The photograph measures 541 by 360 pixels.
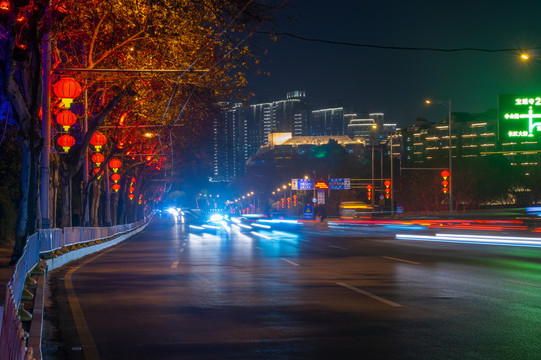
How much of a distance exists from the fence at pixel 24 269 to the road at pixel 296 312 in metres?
0.77

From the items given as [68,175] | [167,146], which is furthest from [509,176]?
[68,175]

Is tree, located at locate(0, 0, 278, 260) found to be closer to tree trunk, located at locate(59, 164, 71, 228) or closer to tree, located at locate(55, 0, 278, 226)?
tree, located at locate(55, 0, 278, 226)

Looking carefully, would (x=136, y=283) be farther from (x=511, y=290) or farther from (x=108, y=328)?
(x=511, y=290)

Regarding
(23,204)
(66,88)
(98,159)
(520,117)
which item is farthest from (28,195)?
(520,117)

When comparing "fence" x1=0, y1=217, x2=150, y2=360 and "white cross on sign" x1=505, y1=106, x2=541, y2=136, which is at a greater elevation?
"white cross on sign" x1=505, y1=106, x2=541, y2=136

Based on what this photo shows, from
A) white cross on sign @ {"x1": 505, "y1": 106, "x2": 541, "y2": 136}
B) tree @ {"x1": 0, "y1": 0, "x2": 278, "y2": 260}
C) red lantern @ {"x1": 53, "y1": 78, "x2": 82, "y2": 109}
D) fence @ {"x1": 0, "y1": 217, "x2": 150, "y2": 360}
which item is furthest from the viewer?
white cross on sign @ {"x1": 505, "y1": 106, "x2": 541, "y2": 136}

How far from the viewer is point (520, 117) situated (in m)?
29.5

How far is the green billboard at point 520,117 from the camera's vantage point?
2941 cm

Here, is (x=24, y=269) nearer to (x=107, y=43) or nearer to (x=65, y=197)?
(x=107, y=43)

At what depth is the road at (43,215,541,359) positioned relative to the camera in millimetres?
8250

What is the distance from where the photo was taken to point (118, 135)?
42.1 metres

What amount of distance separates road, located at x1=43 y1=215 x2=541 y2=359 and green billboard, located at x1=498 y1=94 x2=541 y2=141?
11182mm

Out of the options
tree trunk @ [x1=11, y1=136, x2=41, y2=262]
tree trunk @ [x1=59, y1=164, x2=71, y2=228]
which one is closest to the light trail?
tree trunk @ [x1=59, y1=164, x2=71, y2=228]

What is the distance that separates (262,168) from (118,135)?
15082 centimetres
